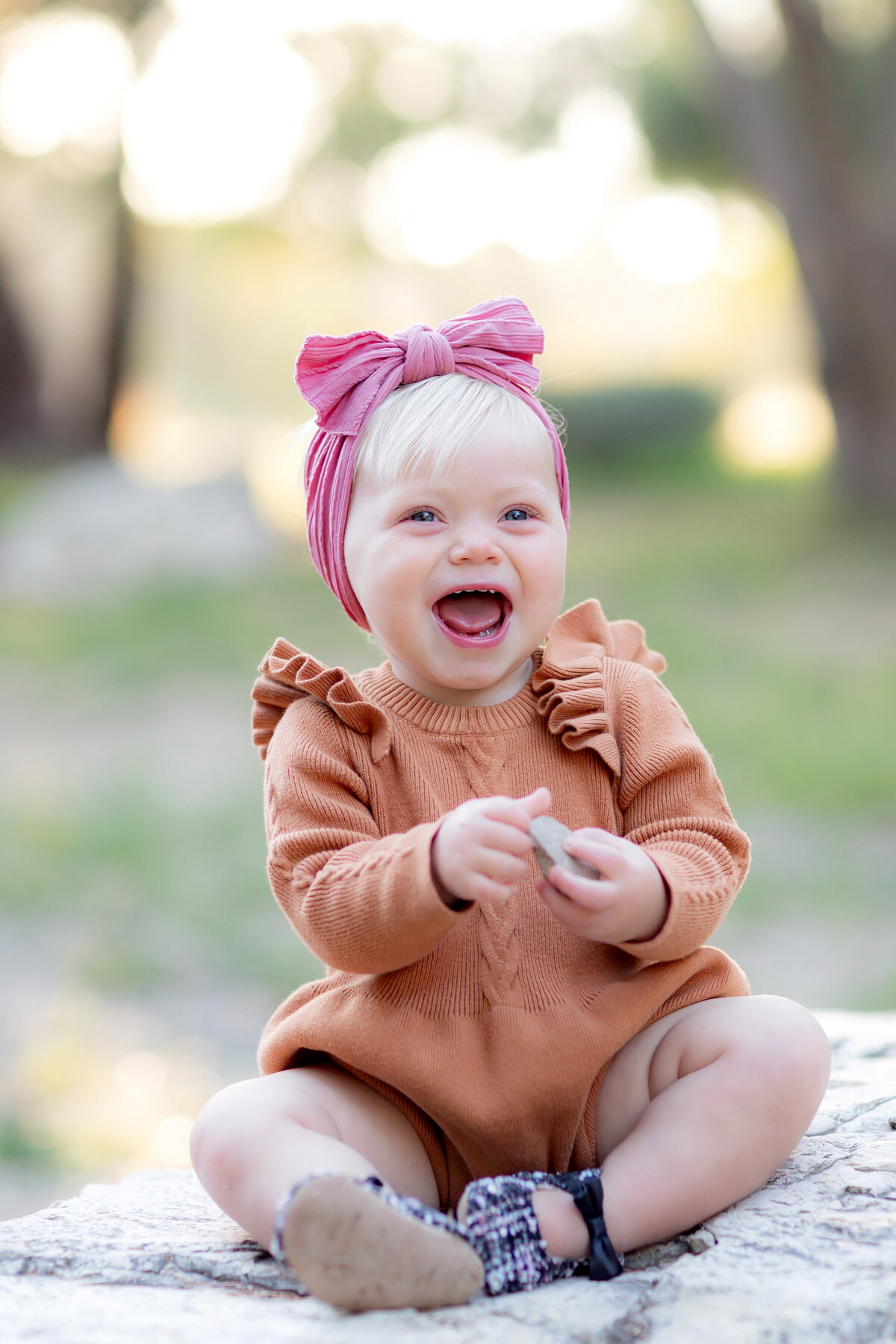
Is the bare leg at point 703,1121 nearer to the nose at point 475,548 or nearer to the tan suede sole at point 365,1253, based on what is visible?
the tan suede sole at point 365,1253

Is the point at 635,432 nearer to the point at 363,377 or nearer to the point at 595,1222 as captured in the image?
the point at 363,377

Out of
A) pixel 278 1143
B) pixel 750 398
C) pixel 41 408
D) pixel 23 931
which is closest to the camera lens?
pixel 278 1143

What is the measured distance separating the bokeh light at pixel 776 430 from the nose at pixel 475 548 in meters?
10.1

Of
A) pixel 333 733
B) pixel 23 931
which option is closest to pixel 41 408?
pixel 23 931

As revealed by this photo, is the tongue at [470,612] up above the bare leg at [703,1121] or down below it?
above

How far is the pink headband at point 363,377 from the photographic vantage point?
1.75 meters

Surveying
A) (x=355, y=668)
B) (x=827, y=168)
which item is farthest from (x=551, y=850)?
(x=827, y=168)

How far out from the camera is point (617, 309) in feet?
47.3

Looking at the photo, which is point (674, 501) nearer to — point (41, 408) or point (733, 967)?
point (41, 408)

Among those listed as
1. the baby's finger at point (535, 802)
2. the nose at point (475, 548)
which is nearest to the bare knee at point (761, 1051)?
the baby's finger at point (535, 802)

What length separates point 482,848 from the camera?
138 cm

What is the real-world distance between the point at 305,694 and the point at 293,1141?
0.54 metres

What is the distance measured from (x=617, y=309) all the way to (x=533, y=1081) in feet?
44.8

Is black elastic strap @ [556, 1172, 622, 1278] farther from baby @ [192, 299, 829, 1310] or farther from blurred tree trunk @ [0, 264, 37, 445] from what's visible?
blurred tree trunk @ [0, 264, 37, 445]
